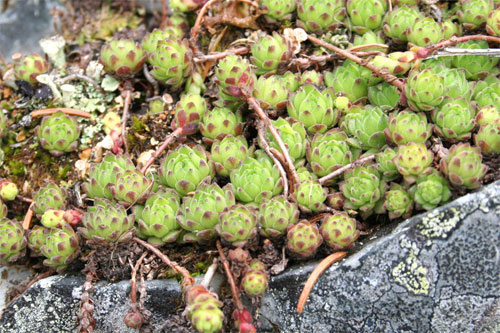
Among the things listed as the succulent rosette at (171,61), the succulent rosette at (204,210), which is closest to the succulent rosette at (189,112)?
the succulent rosette at (171,61)

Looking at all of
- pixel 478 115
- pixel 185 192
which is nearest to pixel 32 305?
pixel 185 192

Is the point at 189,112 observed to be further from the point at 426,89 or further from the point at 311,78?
the point at 426,89

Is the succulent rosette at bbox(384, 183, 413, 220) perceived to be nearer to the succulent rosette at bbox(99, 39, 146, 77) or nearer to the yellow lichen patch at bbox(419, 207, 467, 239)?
the yellow lichen patch at bbox(419, 207, 467, 239)

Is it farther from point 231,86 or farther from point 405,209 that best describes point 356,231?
point 231,86

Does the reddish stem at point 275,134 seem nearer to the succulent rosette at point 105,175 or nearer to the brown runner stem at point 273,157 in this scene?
the brown runner stem at point 273,157

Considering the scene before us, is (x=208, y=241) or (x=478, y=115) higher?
(x=478, y=115)

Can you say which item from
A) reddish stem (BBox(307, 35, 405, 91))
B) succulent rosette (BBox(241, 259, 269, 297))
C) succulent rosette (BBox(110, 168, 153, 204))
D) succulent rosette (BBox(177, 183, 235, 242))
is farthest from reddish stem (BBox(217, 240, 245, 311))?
reddish stem (BBox(307, 35, 405, 91))
